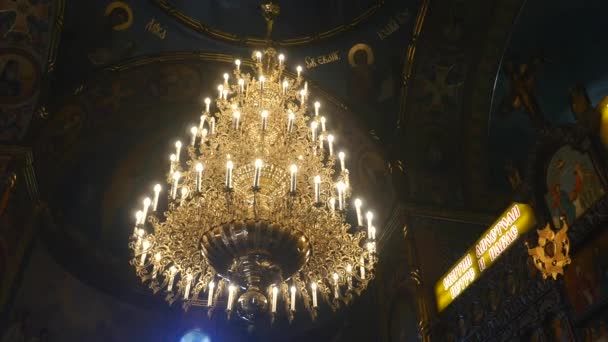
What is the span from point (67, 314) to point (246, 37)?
20.8ft

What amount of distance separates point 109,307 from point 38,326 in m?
1.97

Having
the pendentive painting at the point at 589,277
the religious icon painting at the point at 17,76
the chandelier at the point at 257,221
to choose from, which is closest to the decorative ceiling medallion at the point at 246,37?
the religious icon painting at the point at 17,76

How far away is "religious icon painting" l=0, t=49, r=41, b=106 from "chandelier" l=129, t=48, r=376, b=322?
3.51m

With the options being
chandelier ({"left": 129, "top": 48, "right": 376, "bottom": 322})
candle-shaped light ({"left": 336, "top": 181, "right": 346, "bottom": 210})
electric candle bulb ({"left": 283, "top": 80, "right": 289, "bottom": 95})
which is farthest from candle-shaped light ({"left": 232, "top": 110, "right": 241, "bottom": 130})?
candle-shaped light ({"left": 336, "top": 181, "right": 346, "bottom": 210})

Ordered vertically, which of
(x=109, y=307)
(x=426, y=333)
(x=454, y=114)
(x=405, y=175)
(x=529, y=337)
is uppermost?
(x=454, y=114)

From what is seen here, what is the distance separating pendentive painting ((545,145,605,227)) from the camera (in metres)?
5.96

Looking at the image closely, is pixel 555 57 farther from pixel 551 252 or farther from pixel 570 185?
pixel 551 252

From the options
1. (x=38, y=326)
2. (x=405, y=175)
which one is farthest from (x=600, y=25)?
(x=38, y=326)

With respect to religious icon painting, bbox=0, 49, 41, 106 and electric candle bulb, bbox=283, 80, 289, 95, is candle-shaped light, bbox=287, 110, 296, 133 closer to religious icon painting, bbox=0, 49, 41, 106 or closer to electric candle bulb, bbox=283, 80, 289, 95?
electric candle bulb, bbox=283, 80, 289, 95

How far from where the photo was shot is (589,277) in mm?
5578

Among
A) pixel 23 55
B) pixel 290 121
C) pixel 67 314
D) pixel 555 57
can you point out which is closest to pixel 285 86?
pixel 290 121

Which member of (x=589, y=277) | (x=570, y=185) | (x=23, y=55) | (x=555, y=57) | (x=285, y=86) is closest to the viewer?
(x=589, y=277)

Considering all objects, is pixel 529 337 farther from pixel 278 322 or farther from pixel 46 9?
pixel 46 9

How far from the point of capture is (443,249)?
363 inches
